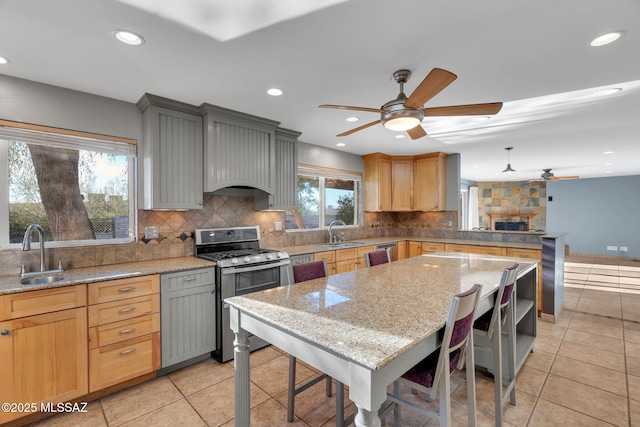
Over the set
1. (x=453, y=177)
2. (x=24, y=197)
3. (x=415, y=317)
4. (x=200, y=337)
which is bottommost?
(x=200, y=337)

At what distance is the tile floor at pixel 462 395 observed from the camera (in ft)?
6.54

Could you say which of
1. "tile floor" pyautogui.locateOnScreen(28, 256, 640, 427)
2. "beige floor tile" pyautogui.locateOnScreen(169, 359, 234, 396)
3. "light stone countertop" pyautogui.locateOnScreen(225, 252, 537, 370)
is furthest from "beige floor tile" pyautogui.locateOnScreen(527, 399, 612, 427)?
"beige floor tile" pyautogui.locateOnScreen(169, 359, 234, 396)

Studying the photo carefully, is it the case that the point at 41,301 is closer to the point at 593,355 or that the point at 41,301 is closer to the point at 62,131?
the point at 62,131

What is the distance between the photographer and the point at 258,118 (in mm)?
3293

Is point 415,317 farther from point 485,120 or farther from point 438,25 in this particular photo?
point 485,120

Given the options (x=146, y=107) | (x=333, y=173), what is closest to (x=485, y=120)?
(x=333, y=173)

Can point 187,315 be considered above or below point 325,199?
below

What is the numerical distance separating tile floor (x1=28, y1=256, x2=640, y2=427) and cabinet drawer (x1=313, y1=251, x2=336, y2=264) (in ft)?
3.86

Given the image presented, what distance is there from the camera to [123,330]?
90.6 inches

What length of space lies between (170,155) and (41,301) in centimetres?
149

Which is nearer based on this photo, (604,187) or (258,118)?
(258,118)

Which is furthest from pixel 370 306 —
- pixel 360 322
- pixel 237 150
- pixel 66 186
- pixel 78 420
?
pixel 66 186

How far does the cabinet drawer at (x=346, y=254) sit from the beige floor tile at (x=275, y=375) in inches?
59.9

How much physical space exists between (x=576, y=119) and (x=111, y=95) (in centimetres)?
479
